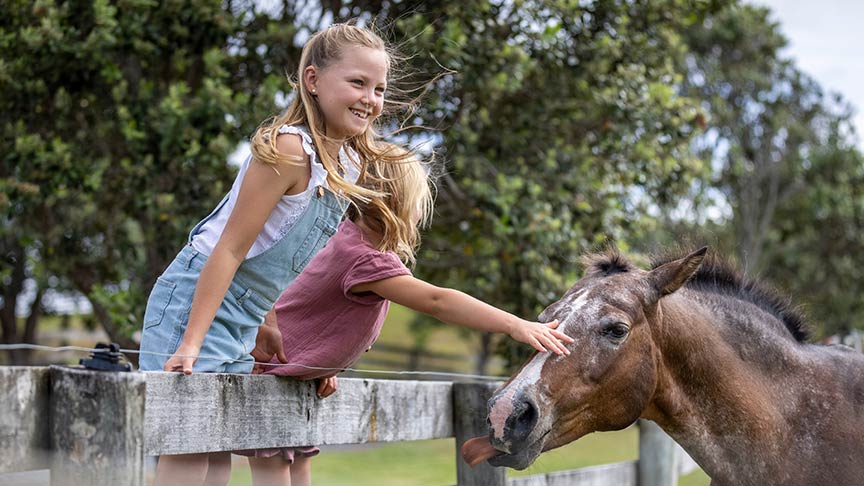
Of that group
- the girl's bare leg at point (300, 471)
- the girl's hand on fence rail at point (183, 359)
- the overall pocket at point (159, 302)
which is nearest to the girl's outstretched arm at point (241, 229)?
the girl's hand on fence rail at point (183, 359)

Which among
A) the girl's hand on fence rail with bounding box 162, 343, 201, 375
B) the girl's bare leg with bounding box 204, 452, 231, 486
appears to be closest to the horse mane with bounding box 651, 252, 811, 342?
the girl's bare leg with bounding box 204, 452, 231, 486

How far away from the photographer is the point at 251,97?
644 cm

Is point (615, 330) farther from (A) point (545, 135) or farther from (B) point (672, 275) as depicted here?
(A) point (545, 135)

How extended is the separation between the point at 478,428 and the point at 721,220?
21.9 meters

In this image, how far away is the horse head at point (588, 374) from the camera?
8.91ft

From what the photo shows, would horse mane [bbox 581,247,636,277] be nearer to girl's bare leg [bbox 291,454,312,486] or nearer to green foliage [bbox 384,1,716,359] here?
girl's bare leg [bbox 291,454,312,486]

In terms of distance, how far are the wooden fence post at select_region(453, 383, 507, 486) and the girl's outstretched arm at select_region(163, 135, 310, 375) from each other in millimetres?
1233

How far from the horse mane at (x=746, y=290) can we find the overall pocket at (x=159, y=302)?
1804mm

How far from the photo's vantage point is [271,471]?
2.83 meters

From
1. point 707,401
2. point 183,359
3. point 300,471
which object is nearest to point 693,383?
point 707,401

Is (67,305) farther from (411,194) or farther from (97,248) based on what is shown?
(411,194)

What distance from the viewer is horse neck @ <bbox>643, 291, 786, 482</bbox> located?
10.2 ft

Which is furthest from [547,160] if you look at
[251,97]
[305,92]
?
[305,92]

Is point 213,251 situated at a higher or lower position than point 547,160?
lower
